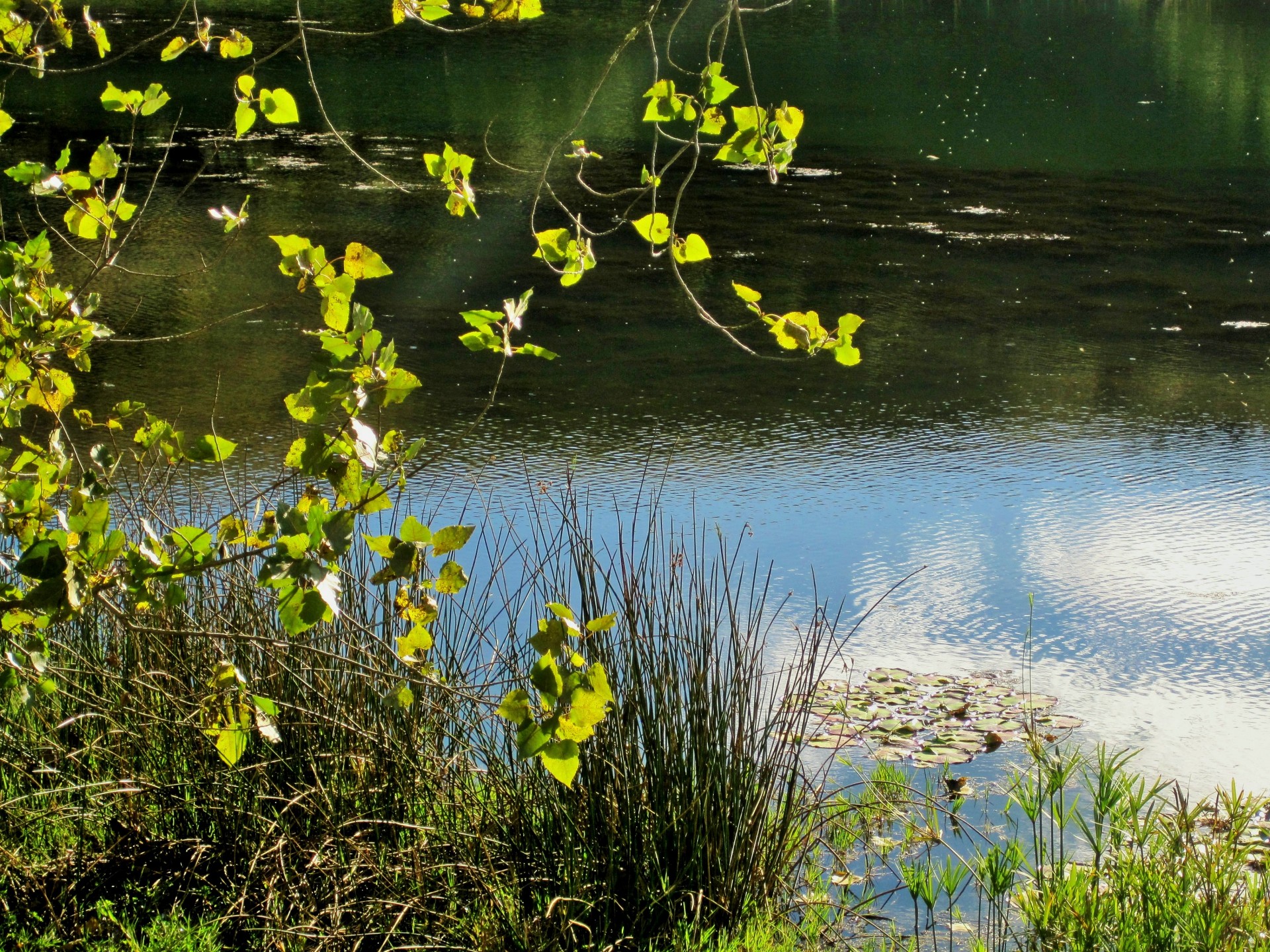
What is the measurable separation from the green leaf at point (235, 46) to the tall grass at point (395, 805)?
0.94m

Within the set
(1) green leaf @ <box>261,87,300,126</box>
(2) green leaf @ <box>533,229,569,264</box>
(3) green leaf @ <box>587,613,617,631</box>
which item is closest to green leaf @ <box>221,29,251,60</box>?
(1) green leaf @ <box>261,87,300,126</box>

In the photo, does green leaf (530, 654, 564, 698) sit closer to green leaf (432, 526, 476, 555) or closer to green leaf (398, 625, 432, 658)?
green leaf (432, 526, 476, 555)

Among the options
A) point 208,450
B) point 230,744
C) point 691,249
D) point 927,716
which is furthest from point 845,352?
point 927,716

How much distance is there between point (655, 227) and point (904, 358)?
15.4 ft

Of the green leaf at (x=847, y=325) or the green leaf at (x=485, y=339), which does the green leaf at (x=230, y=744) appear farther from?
the green leaf at (x=847, y=325)

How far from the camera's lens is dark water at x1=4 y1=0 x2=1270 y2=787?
419 cm

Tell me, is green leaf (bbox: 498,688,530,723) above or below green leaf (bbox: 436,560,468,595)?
below

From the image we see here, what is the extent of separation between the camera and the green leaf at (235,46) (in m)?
2.32

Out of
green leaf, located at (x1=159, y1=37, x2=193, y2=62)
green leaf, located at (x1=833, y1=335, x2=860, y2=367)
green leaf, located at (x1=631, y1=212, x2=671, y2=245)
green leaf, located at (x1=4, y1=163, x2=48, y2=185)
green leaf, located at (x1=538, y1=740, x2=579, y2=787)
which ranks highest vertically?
green leaf, located at (x1=159, y1=37, x2=193, y2=62)

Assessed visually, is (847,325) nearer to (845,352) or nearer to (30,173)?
(845,352)

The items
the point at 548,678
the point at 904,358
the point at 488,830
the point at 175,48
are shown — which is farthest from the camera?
the point at 904,358

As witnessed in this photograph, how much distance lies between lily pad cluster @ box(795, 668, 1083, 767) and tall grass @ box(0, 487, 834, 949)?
0.66 metres

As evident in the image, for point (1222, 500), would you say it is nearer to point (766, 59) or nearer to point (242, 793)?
point (242, 793)

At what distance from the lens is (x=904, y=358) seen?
6.62 metres
